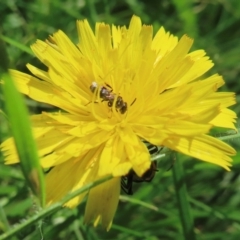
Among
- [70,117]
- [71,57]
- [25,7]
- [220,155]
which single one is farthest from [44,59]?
[25,7]

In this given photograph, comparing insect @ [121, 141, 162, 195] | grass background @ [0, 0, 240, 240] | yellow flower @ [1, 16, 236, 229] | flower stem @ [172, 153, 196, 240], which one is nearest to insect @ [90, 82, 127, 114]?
yellow flower @ [1, 16, 236, 229]

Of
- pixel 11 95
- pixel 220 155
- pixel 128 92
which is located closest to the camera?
pixel 11 95

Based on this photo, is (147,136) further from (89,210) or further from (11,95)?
(11,95)

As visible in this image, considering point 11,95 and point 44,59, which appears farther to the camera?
point 44,59

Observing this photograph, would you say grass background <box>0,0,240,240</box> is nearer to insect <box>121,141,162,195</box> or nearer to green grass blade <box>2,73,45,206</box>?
insect <box>121,141,162,195</box>

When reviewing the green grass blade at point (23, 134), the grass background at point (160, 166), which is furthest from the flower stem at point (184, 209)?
the green grass blade at point (23, 134)

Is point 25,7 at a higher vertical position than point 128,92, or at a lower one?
higher
